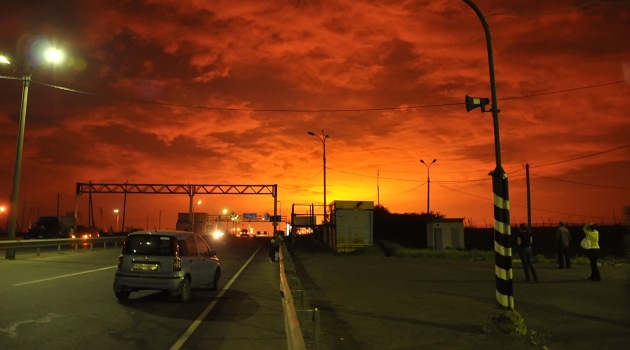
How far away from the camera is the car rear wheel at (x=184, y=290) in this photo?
36.7 feet

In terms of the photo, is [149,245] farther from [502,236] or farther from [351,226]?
[351,226]

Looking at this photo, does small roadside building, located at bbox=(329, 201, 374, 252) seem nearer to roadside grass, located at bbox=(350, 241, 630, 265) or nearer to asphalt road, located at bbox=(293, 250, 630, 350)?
roadside grass, located at bbox=(350, 241, 630, 265)

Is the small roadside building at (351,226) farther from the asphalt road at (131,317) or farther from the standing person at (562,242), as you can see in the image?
the asphalt road at (131,317)

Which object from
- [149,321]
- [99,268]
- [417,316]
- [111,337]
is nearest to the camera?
[111,337]

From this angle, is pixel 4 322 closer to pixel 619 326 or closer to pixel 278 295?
pixel 278 295

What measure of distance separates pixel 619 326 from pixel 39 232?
4124cm

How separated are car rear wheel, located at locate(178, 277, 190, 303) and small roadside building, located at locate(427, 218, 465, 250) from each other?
103 ft

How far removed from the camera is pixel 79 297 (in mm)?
11352

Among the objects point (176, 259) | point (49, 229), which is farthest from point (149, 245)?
point (49, 229)

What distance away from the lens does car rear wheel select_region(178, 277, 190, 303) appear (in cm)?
1118

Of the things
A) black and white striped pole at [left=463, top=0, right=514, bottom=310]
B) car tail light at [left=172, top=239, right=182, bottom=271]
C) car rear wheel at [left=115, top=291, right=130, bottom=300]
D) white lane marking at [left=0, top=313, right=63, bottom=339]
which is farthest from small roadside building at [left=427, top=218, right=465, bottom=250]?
white lane marking at [left=0, top=313, right=63, bottom=339]

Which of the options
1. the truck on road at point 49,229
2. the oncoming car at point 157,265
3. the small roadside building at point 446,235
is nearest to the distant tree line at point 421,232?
the small roadside building at point 446,235

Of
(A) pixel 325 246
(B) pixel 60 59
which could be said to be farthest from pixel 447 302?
(A) pixel 325 246

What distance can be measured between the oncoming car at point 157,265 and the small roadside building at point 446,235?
31.4 meters
